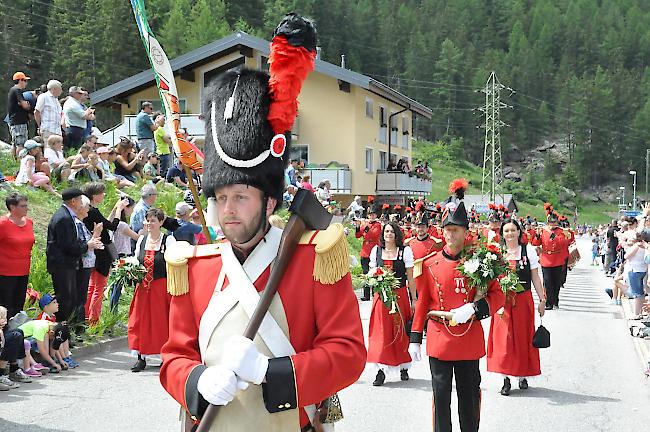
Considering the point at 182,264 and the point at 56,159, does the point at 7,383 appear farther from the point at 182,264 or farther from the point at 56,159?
the point at 56,159

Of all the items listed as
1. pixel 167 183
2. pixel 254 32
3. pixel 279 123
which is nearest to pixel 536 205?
pixel 254 32

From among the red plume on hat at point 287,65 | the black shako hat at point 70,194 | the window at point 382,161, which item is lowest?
the black shako hat at point 70,194

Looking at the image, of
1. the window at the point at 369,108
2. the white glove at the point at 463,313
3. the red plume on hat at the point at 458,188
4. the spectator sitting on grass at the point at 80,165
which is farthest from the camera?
the window at the point at 369,108

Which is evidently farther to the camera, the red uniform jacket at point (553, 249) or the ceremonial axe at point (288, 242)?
the red uniform jacket at point (553, 249)

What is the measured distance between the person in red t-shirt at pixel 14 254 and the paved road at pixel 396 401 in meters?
1.09

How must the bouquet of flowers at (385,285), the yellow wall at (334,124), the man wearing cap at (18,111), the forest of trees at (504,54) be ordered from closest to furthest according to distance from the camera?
the bouquet of flowers at (385,285) → the man wearing cap at (18,111) → the yellow wall at (334,124) → the forest of trees at (504,54)

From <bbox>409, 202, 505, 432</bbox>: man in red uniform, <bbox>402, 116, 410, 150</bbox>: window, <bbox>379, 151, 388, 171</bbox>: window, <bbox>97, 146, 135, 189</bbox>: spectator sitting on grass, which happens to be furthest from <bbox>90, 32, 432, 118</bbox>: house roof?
<bbox>409, 202, 505, 432</bbox>: man in red uniform

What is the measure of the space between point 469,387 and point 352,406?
2436 mm

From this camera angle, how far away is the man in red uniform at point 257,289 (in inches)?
129

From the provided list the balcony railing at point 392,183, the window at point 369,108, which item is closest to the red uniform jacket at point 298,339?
the window at point 369,108

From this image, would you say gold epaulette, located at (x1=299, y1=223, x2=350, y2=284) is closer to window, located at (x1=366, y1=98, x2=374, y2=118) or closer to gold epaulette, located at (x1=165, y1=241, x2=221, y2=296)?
gold epaulette, located at (x1=165, y1=241, x2=221, y2=296)

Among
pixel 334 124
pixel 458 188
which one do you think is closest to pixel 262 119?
pixel 458 188

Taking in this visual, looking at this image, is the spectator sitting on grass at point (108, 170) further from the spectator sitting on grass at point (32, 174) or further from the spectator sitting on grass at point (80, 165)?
the spectator sitting on grass at point (32, 174)

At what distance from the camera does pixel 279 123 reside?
137 inches
